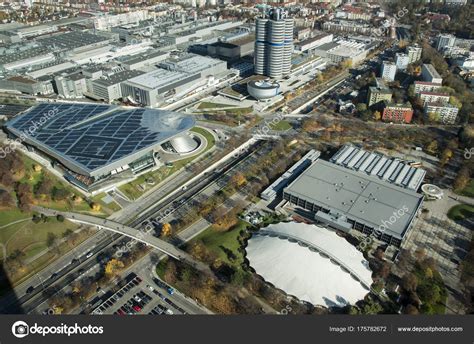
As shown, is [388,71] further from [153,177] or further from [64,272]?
[64,272]

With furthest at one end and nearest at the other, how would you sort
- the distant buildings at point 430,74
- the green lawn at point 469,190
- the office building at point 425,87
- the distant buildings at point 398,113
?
the distant buildings at point 430,74 → the office building at point 425,87 → the distant buildings at point 398,113 → the green lawn at point 469,190

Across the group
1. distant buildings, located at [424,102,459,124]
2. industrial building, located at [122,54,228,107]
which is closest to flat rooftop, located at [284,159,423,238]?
distant buildings, located at [424,102,459,124]

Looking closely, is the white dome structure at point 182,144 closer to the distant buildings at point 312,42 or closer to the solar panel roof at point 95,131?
the solar panel roof at point 95,131

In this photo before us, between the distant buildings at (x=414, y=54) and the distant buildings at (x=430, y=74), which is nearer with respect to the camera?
the distant buildings at (x=430, y=74)

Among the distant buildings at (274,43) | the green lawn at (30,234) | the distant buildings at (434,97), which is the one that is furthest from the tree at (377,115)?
the green lawn at (30,234)

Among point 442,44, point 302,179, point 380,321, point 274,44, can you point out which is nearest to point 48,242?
point 302,179

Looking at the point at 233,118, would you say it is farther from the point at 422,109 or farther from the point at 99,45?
the point at 99,45

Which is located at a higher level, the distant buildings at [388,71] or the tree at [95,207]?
the distant buildings at [388,71]
